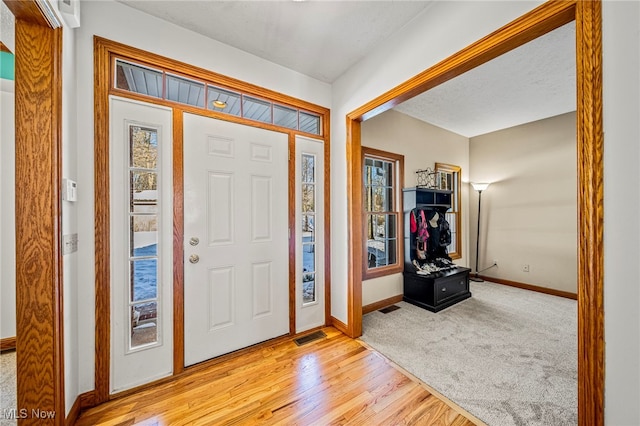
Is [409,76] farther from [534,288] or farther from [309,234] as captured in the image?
[534,288]

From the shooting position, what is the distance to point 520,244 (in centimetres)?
418

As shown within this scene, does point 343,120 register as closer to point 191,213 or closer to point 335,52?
point 335,52

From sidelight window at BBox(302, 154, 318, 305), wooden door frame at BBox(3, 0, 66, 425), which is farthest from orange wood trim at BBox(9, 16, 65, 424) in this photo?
sidelight window at BBox(302, 154, 318, 305)

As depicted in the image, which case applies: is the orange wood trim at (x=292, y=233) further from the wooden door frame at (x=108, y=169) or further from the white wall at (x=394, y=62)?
the white wall at (x=394, y=62)

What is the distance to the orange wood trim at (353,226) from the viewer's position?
2.48 meters

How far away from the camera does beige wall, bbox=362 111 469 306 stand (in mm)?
3262

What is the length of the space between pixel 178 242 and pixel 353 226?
1.56m

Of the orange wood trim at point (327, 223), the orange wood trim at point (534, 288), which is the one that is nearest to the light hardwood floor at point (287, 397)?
the orange wood trim at point (327, 223)

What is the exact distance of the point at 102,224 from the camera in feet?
5.42

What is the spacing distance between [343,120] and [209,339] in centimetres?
239

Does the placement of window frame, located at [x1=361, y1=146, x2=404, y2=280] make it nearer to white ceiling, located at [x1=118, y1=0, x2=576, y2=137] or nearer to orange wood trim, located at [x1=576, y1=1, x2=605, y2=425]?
white ceiling, located at [x1=118, y1=0, x2=576, y2=137]

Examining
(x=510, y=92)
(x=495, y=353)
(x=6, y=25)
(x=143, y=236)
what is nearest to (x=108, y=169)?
(x=143, y=236)

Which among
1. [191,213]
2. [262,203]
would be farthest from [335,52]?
[191,213]

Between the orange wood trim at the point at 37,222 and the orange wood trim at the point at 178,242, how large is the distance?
0.65 metres
